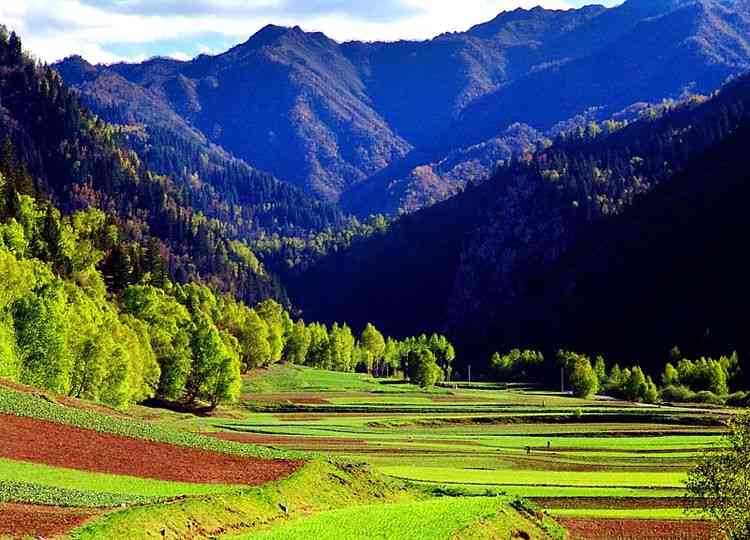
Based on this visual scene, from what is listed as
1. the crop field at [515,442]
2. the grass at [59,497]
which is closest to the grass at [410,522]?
the crop field at [515,442]

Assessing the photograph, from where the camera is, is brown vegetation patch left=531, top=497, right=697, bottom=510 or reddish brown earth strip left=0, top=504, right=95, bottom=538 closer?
reddish brown earth strip left=0, top=504, right=95, bottom=538

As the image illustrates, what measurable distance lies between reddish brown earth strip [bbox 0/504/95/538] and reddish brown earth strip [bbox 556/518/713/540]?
33.7 metres

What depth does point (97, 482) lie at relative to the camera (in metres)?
56.2

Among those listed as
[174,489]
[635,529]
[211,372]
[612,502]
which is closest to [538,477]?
[612,502]

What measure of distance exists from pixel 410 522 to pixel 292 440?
53080mm

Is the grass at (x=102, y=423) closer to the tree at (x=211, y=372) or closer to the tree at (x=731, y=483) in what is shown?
the tree at (x=731, y=483)

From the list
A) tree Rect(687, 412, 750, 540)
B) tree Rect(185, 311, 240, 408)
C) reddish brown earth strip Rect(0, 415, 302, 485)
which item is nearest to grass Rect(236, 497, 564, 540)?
reddish brown earth strip Rect(0, 415, 302, 485)

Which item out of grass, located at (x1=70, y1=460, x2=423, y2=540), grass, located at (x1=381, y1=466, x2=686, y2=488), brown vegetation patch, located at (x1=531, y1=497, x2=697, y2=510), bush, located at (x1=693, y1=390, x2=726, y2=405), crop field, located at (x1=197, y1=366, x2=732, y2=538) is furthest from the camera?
bush, located at (x1=693, y1=390, x2=726, y2=405)

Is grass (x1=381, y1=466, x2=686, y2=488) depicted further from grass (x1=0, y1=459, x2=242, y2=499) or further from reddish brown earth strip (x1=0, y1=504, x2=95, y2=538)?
reddish brown earth strip (x1=0, y1=504, x2=95, y2=538)

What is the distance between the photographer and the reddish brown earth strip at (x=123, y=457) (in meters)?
58.9

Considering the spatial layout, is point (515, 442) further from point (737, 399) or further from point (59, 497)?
point (737, 399)

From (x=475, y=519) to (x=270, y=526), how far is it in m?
12.4

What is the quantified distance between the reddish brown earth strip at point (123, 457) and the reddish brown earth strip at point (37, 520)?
→ 1125 cm

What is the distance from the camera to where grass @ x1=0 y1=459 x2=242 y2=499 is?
53.6 m
